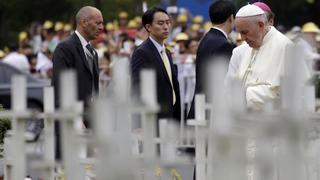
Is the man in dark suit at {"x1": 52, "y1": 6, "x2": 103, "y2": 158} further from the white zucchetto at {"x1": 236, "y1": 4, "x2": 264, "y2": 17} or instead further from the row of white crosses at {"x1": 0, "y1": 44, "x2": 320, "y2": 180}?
the row of white crosses at {"x1": 0, "y1": 44, "x2": 320, "y2": 180}

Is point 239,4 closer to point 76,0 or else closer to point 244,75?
point 244,75

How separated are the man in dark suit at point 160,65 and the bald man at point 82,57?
0.40 m

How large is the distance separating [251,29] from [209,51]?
145 centimetres

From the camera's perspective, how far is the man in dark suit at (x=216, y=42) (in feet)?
35.8

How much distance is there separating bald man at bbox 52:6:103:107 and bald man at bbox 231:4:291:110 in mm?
1476

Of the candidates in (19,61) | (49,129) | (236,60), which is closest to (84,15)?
(236,60)

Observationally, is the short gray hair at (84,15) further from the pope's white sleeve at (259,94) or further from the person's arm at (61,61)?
the pope's white sleeve at (259,94)

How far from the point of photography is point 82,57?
10.4m

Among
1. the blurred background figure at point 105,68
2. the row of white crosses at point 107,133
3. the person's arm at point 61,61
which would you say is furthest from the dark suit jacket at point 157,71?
the blurred background figure at point 105,68

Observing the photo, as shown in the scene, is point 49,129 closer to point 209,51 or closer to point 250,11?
point 250,11

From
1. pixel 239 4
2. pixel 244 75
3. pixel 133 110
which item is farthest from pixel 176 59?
pixel 133 110

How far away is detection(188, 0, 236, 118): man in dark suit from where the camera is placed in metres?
10.9

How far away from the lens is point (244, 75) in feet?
31.6

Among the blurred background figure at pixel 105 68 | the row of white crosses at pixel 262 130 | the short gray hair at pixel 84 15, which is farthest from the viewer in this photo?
the blurred background figure at pixel 105 68
